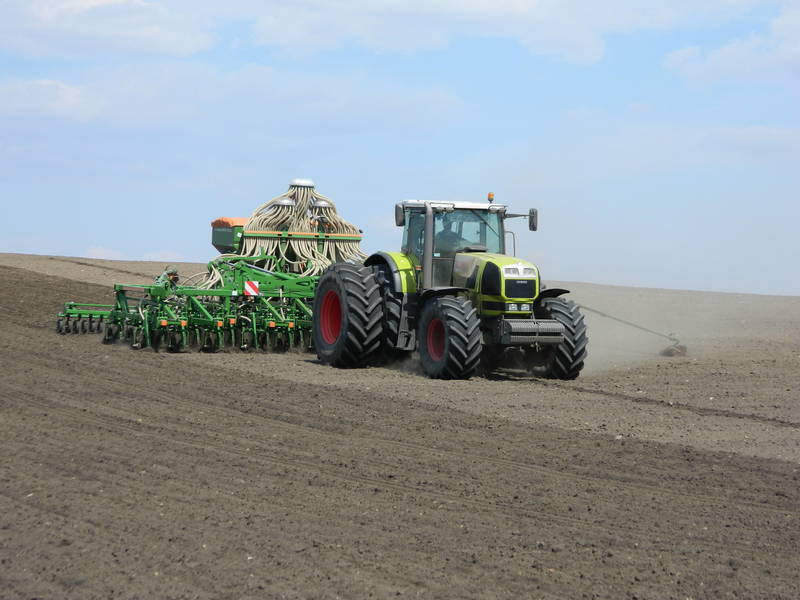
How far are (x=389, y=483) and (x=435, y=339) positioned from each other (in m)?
5.07

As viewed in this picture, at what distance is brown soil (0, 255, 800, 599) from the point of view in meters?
4.96

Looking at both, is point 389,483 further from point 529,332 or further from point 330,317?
point 330,317

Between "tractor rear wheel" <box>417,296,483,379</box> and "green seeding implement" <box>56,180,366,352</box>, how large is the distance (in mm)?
3063

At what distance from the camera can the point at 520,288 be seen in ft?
37.7

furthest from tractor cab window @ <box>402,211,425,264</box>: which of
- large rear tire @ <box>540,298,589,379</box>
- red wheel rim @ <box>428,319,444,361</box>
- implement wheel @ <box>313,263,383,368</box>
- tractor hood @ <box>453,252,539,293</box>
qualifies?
large rear tire @ <box>540,298,589,379</box>

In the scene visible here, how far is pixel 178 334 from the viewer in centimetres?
1385

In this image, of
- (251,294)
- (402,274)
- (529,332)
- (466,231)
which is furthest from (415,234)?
(251,294)

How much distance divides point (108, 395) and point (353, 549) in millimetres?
5196

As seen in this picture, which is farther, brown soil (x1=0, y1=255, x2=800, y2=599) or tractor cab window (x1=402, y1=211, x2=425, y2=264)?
tractor cab window (x1=402, y1=211, x2=425, y2=264)

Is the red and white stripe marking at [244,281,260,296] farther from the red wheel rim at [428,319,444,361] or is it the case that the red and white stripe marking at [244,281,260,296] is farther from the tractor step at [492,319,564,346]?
the tractor step at [492,319,564,346]

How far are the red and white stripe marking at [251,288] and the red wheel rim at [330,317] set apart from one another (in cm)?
134

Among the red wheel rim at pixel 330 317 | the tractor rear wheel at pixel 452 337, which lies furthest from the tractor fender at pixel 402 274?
the red wheel rim at pixel 330 317

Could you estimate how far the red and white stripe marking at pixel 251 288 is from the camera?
46.7ft

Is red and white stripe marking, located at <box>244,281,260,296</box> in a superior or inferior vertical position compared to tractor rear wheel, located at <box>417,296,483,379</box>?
superior
